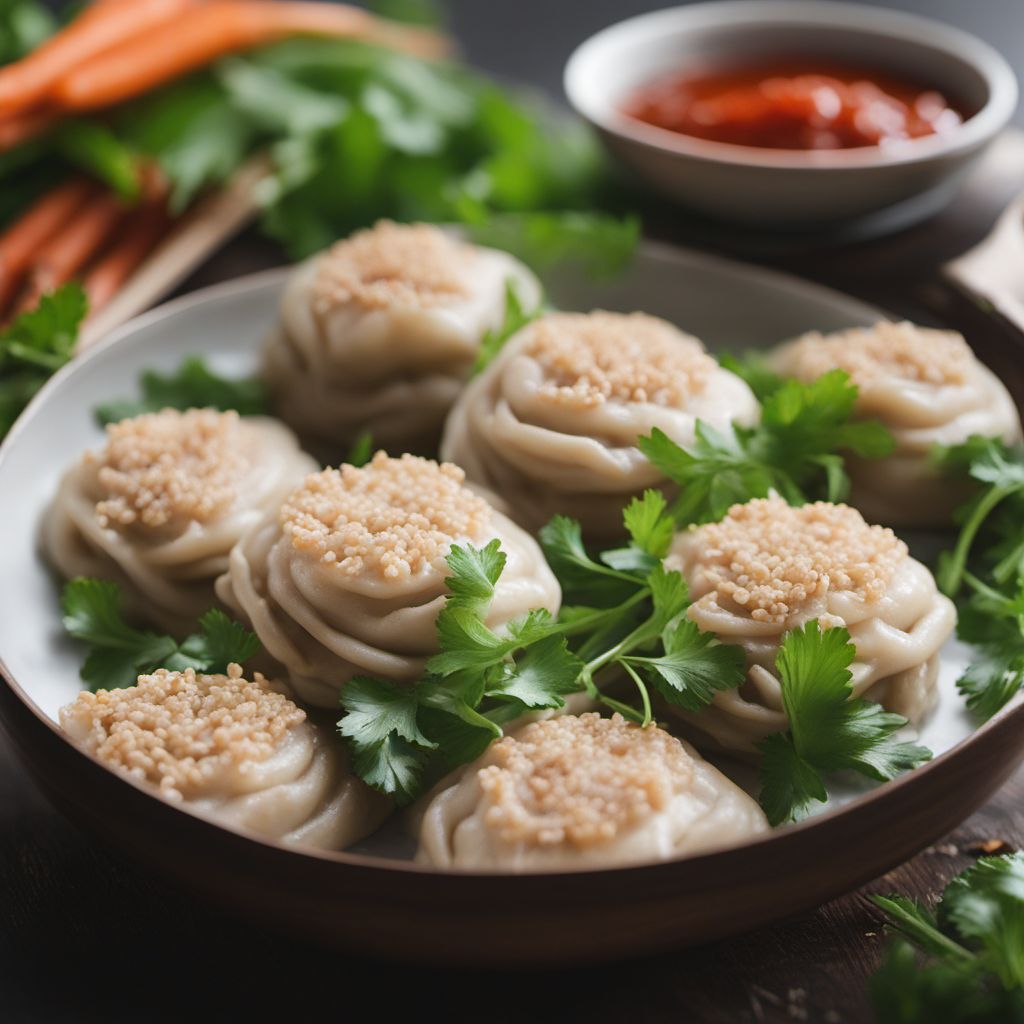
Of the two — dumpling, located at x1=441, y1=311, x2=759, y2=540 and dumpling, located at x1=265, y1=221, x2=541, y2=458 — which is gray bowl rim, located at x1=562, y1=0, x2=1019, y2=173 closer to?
dumpling, located at x1=265, y1=221, x2=541, y2=458

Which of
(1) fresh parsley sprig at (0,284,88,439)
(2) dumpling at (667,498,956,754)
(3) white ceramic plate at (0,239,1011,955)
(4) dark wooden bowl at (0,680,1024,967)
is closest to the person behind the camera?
(4) dark wooden bowl at (0,680,1024,967)

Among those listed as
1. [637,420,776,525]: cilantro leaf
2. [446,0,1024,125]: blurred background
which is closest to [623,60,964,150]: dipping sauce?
[446,0,1024,125]: blurred background

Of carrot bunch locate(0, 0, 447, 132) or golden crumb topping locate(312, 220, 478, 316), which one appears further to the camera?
carrot bunch locate(0, 0, 447, 132)

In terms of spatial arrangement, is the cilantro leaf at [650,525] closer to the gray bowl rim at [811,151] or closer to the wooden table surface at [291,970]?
the wooden table surface at [291,970]

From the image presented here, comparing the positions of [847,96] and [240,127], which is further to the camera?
[240,127]

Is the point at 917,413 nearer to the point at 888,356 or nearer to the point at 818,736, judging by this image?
the point at 888,356

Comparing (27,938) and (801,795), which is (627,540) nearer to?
(801,795)

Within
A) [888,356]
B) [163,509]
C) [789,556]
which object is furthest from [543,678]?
[888,356]

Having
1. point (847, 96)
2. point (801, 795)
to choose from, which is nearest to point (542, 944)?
point (801, 795)
